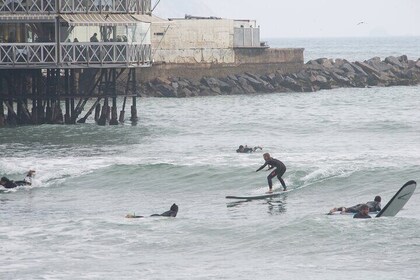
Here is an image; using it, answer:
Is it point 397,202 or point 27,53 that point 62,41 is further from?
point 397,202

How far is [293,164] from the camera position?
154 feet

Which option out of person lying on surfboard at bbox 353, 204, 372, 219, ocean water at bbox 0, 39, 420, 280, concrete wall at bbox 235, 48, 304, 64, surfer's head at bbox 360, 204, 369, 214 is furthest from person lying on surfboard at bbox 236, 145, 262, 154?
concrete wall at bbox 235, 48, 304, 64

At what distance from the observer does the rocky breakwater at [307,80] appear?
86875mm

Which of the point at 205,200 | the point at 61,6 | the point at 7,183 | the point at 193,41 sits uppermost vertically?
the point at 61,6

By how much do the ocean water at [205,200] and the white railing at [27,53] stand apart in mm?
3307

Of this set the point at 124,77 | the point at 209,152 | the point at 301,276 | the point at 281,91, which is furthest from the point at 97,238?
the point at 281,91

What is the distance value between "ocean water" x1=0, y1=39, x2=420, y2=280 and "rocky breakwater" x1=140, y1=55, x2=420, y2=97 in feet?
52.1

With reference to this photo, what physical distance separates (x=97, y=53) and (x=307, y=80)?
38.4 metres

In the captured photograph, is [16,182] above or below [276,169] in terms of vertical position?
below

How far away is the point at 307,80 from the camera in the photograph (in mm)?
93750

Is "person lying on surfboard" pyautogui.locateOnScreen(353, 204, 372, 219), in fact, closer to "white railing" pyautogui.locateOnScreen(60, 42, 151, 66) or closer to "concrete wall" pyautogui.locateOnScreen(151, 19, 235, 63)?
"white railing" pyautogui.locateOnScreen(60, 42, 151, 66)

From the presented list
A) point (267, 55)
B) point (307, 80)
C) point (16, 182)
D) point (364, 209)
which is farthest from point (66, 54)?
point (307, 80)

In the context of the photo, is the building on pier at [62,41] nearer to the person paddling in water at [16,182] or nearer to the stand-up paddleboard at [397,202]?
the person paddling in water at [16,182]

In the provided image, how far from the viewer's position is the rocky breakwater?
8688cm
